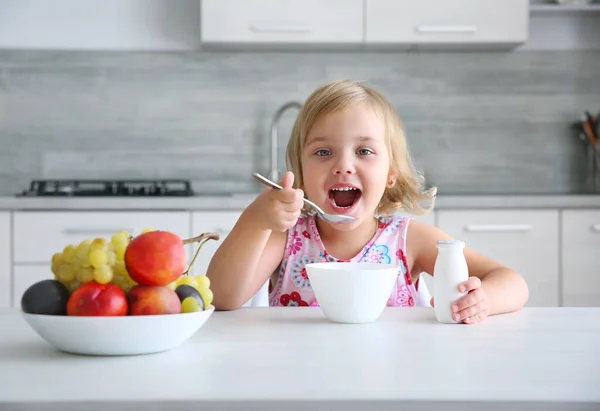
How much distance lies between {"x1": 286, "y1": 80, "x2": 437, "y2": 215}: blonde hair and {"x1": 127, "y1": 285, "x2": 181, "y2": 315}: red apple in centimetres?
86

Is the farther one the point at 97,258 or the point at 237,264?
the point at 237,264

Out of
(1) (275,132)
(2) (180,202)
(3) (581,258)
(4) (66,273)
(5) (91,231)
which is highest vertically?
(1) (275,132)

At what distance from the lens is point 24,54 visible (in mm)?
3416

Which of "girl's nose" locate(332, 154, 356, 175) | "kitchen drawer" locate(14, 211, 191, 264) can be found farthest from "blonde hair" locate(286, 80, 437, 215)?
"kitchen drawer" locate(14, 211, 191, 264)

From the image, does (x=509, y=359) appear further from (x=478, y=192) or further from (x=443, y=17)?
(x=478, y=192)

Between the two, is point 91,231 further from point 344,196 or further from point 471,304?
point 471,304

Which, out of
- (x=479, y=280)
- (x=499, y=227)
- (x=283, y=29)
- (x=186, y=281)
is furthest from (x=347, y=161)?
(x=283, y=29)

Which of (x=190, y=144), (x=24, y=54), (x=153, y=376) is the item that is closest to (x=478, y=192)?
(x=190, y=144)

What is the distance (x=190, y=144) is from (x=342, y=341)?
261cm

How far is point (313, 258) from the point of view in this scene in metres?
1.66

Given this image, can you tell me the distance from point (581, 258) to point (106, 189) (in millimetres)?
1867

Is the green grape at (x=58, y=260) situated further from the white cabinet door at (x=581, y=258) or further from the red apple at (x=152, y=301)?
the white cabinet door at (x=581, y=258)

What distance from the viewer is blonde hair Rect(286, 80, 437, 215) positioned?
1.65 meters

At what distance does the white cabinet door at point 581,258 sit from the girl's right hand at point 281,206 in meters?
1.90
